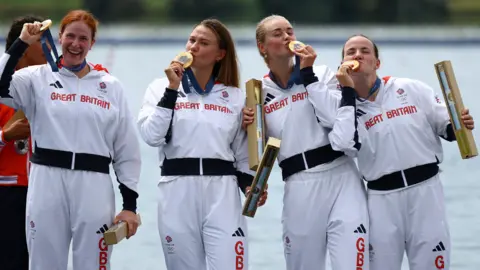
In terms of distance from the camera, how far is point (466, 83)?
74.5 feet

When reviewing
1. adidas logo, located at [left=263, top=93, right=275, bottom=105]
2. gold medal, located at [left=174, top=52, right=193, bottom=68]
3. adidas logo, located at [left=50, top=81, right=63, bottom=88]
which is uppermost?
gold medal, located at [left=174, top=52, right=193, bottom=68]

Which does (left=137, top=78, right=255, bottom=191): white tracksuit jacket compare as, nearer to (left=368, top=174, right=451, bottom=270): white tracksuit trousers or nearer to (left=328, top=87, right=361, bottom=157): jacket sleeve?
(left=328, top=87, right=361, bottom=157): jacket sleeve

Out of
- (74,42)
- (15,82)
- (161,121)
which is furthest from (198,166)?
(15,82)

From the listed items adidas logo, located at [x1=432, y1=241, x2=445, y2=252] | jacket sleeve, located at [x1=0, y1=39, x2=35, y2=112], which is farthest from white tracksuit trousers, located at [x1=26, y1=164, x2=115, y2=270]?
adidas logo, located at [x1=432, y1=241, x2=445, y2=252]

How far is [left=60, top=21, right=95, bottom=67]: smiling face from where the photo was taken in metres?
6.57

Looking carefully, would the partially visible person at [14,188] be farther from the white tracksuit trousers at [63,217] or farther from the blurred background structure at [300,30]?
the blurred background structure at [300,30]

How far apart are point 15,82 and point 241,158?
56.7 inches

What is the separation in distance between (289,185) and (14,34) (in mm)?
2016

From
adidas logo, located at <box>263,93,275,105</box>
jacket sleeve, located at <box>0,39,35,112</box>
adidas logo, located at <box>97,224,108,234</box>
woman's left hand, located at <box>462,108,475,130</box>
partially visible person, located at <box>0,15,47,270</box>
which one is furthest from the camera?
adidas logo, located at <box>263,93,275,105</box>

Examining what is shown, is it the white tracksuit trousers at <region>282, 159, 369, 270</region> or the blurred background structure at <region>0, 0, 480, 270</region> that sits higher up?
the blurred background structure at <region>0, 0, 480, 270</region>

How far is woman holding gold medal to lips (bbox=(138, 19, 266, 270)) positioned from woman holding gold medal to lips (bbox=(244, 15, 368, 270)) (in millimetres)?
226

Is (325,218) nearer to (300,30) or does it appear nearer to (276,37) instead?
(276,37)

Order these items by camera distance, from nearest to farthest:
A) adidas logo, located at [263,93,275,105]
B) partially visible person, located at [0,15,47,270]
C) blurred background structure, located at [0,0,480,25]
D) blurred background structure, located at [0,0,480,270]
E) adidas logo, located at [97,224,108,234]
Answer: adidas logo, located at [97,224,108,234] < partially visible person, located at [0,15,47,270] < adidas logo, located at [263,93,275,105] < blurred background structure, located at [0,0,480,270] < blurred background structure, located at [0,0,480,25]

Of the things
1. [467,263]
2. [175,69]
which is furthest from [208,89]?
[467,263]
